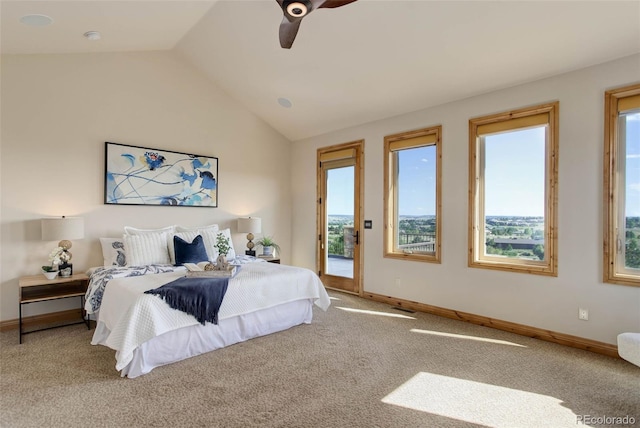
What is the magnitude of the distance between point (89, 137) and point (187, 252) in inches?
74.2

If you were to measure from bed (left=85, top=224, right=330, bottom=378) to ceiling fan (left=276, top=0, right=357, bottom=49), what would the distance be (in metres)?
2.20

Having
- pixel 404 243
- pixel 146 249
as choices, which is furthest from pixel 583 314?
pixel 146 249

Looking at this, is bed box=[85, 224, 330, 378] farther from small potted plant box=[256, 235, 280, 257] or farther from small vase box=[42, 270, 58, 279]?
small potted plant box=[256, 235, 280, 257]

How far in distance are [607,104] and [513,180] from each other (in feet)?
3.41

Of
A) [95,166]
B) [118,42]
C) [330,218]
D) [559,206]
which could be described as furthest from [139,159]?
[559,206]

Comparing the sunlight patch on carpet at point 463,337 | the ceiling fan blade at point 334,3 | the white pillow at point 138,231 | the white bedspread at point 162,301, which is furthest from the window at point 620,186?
the white pillow at point 138,231

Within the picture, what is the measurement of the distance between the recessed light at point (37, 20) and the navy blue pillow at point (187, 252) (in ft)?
7.92

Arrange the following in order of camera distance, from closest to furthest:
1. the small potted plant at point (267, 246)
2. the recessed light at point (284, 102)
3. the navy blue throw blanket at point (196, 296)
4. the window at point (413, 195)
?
the navy blue throw blanket at point (196, 296)
the window at point (413, 195)
the recessed light at point (284, 102)
the small potted plant at point (267, 246)

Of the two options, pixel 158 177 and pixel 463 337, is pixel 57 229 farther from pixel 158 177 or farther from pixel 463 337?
pixel 463 337

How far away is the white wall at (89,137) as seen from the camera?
12.1ft

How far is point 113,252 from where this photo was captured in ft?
13.1

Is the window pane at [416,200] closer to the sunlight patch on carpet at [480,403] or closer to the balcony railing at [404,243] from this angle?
the balcony railing at [404,243]

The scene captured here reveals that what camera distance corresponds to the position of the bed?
102 inches

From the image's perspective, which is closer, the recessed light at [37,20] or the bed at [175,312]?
the bed at [175,312]
